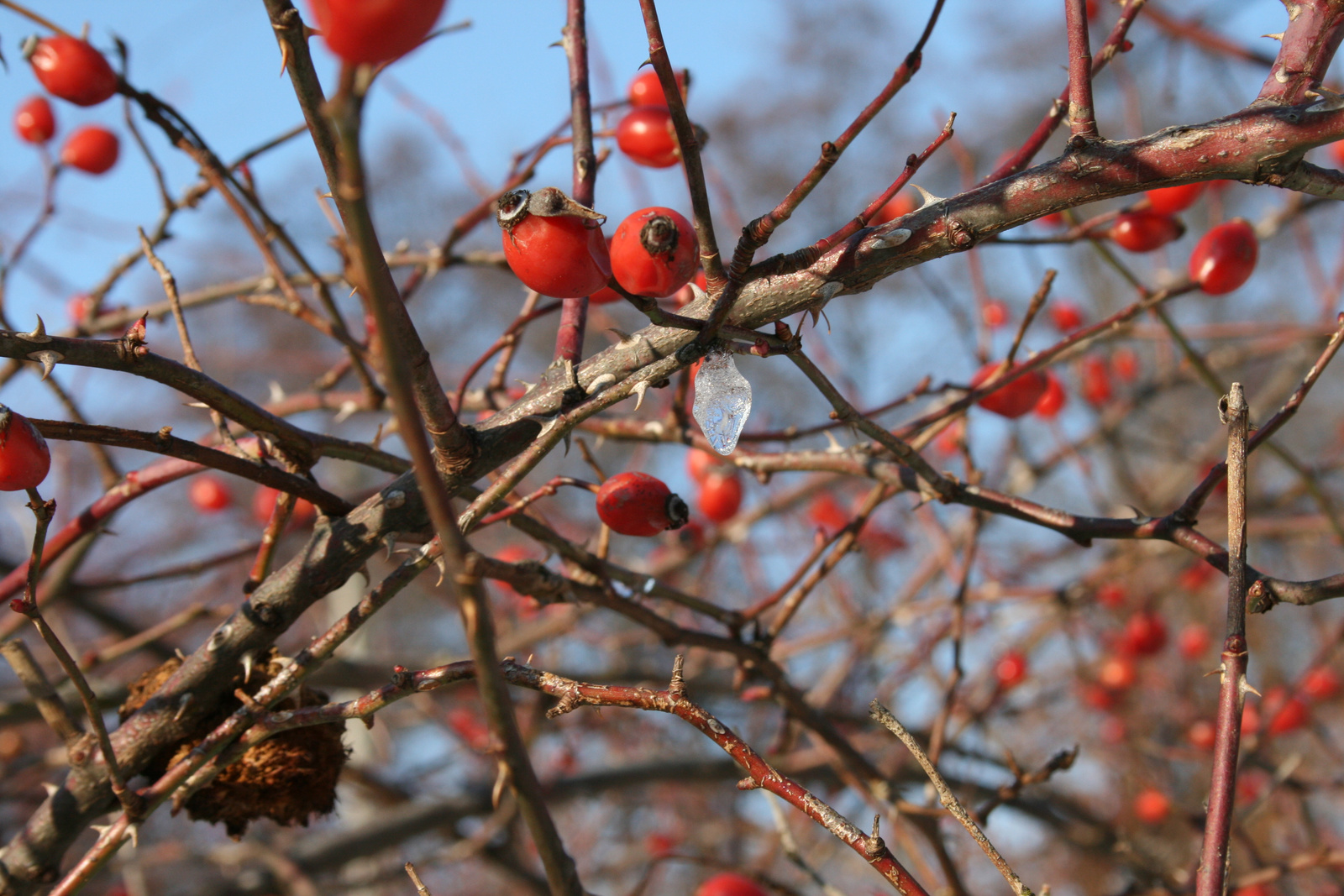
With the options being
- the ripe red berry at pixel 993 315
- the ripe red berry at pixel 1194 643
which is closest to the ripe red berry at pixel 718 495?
the ripe red berry at pixel 993 315

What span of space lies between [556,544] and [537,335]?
31.0ft

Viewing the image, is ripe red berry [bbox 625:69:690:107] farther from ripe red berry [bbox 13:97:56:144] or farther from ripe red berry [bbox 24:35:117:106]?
ripe red berry [bbox 13:97:56:144]

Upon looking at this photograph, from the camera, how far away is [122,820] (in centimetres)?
98

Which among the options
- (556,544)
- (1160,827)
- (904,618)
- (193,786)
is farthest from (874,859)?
(1160,827)

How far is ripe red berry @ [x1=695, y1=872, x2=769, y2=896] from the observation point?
186 centimetres

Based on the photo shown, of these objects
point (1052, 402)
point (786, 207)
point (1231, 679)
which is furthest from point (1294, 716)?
point (786, 207)

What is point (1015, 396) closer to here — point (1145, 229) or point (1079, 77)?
point (1145, 229)

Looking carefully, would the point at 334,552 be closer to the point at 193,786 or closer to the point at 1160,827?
the point at 193,786

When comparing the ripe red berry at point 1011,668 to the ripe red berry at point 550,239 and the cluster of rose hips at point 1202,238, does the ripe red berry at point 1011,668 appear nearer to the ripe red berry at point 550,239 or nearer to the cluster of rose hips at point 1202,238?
the cluster of rose hips at point 1202,238

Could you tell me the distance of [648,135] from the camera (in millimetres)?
1418

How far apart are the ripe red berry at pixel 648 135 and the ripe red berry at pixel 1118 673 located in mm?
2561

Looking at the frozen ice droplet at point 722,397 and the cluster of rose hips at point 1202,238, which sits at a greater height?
the cluster of rose hips at point 1202,238

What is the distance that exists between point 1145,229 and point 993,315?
129 centimetres

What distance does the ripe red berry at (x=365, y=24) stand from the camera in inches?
18.3
